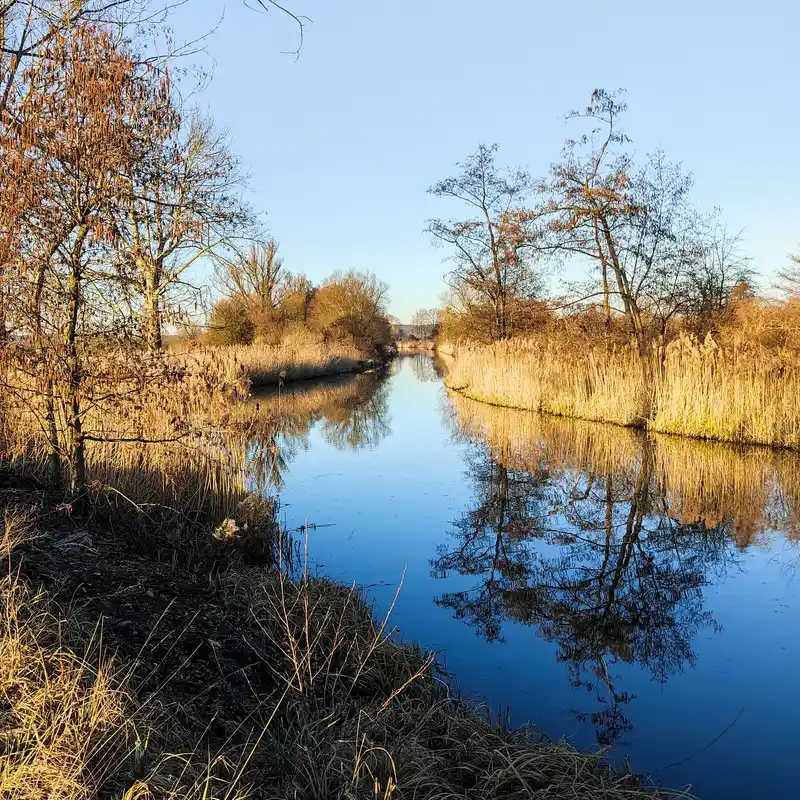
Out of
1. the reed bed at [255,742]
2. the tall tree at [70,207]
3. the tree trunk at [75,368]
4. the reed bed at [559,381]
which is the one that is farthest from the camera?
the reed bed at [559,381]

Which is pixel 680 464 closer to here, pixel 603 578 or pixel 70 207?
pixel 603 578

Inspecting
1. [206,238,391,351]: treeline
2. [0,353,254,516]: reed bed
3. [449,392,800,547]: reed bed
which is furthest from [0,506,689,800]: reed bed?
[206,238,391,351]: treeline

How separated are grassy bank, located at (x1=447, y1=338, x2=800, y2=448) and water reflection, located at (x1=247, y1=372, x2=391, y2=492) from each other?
380 cm

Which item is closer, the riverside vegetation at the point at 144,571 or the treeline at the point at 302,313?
the riverside vegetation at the point at 144,571

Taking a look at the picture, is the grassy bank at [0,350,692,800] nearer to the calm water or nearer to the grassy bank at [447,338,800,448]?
the calm water

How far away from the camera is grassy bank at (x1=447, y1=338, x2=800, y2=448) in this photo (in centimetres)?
952

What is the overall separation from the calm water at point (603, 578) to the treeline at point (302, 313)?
18862 mm

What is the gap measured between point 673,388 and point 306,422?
751 centimetres

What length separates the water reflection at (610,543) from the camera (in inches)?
151

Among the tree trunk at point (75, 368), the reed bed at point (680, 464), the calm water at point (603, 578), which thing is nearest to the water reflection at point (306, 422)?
the calm water at point (603, 578)

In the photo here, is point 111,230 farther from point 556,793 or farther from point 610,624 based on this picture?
point 610,624

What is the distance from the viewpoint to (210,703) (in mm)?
2588

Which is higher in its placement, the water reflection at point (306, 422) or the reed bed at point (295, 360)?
the reed bed at point (295, 360)

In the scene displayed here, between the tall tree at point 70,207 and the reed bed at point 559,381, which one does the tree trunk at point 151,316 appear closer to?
the tall tree at point 70,207
